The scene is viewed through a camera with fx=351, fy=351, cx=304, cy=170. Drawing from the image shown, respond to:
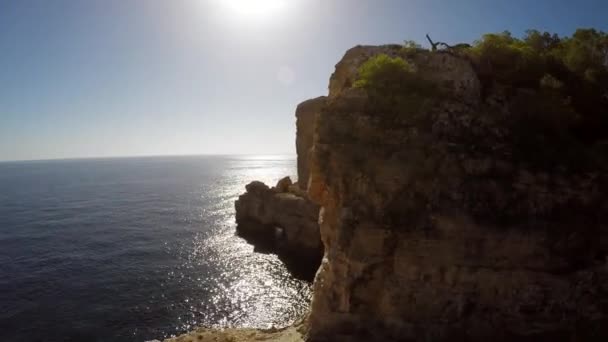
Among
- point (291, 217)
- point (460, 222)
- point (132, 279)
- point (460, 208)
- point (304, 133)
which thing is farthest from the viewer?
point (304, 133)

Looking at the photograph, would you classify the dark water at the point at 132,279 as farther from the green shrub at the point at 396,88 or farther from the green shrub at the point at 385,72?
the green shrub at the point at 385,72

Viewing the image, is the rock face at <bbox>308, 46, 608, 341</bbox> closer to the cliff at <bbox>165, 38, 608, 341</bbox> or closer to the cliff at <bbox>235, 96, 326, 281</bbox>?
the cliff at <bbox>165, 38, 608, 341</bbox>

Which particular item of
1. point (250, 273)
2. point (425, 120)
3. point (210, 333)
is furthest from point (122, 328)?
point (425, 120)

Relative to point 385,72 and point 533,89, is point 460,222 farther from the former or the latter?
point 533,89

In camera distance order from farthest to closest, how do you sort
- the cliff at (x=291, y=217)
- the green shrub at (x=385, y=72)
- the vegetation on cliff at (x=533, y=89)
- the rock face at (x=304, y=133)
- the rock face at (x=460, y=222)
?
1. the rock face at (x=304, y=133)
2. the cliff at (x=291, y=217)
3. the green shrub at (x=385, y=72)
4. the vegetation on cliff at (x=533, y=89)
5. the rock face at (x=460, y=222)

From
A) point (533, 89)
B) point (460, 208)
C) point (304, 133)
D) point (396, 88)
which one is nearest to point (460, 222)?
point (460, 208)

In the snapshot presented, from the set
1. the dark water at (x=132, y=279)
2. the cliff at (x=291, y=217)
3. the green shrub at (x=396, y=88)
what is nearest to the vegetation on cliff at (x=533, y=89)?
the green shrub at (x=396, y=88)

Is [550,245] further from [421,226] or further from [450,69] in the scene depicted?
[450,69]
